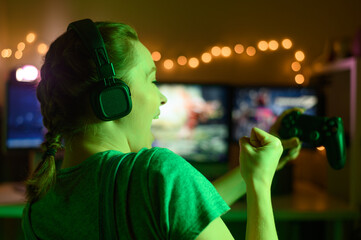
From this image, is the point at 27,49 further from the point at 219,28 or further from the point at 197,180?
the point at 197,180

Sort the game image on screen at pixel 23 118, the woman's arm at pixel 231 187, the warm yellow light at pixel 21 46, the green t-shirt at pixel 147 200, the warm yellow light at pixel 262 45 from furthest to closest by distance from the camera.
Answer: the warm yellow light at pixel 262 45 < the warm yellow light at pixel 21 46 < the game image on screen at pixel 23 118 < the woman's arm at pixel 231 187 < the green t-shirt at pixel 147 200

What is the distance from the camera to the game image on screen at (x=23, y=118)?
5.98 ft

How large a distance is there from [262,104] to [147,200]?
155 centimetres

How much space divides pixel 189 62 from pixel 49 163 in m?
1.62

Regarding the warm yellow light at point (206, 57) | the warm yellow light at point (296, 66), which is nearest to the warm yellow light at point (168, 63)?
the warm yellow light at point (206, 57)

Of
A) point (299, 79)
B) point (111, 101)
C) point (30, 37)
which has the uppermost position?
point (30, 37)

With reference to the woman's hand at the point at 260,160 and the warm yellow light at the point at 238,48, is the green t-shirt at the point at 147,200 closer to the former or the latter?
the woman's hand at the point at 260,160

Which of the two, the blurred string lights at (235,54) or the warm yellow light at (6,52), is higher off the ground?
the warm yellow light at (6,52)

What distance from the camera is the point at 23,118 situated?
1841mm

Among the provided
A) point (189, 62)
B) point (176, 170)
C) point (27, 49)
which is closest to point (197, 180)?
point (176, 170)

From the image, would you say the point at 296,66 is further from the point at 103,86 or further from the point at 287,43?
the point at 103,86

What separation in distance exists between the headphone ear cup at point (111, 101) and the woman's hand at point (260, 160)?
180mm

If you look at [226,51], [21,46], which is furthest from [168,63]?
[21,46]

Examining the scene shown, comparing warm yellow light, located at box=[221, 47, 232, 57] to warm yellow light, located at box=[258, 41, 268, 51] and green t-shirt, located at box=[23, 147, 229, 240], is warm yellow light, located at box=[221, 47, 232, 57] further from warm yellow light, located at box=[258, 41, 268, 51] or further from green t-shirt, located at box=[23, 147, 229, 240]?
green t-shirt, located at box=[23, 147, 229, 240]
